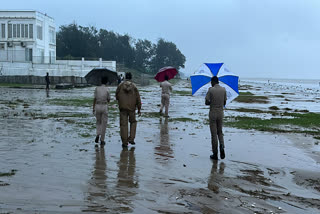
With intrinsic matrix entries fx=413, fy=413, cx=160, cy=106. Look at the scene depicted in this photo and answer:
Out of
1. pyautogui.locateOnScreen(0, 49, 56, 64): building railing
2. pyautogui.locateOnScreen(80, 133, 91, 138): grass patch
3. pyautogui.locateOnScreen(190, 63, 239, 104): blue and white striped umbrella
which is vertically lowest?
pyautogui.locateOnScreen(80, 133, 91, 138): grass patch

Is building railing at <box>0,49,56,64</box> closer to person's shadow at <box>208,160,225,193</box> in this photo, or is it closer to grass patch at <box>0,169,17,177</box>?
person's shadow at <box>208,160,225,193</box>

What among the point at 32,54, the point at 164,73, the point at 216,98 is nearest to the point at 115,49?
the point at 32,54

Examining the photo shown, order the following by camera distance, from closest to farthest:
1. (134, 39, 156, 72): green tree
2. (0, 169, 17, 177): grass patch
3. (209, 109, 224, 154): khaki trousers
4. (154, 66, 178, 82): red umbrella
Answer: (0, 169, 17, 177): grass patch, (209, 109, 224, 154): khaki trousers, (154, 66, 178, 82): red umbrella, (134, 39, 156, 72): green tree

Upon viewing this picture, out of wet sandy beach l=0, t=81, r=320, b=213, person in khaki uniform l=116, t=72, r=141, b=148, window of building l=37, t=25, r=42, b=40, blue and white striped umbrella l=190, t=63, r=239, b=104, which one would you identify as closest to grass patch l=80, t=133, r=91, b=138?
wet sandy beach l=0, t=81, r=320, b=213

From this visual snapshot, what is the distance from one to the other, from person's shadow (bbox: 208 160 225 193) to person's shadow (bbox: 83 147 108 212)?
6.24ft

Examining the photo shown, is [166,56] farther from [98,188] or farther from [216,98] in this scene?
[98,188]

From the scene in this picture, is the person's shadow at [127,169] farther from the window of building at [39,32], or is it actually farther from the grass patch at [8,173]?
the window of building at [39,32]

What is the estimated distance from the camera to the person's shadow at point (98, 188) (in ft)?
19.3

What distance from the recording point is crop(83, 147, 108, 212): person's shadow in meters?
5.87

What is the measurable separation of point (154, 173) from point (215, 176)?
1214 millimetres

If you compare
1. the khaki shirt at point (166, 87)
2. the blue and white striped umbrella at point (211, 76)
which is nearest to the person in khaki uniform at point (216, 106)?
the blue and white striped umbrella at point (211, 76)

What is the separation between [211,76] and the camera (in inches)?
431

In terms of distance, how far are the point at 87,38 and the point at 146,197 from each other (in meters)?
89.2

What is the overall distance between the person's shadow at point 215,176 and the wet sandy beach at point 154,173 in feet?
0.06
